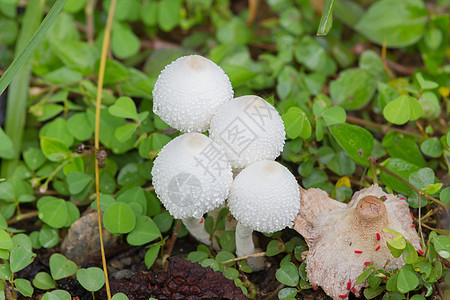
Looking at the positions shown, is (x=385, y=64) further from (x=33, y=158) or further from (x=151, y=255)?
(x=33, y=158)

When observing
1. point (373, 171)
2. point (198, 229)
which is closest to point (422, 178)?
point (373, 171)

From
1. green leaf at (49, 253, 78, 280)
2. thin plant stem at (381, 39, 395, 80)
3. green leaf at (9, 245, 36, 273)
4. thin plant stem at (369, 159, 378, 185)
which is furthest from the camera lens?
thin plant stem at (381, 39, 395, 80)

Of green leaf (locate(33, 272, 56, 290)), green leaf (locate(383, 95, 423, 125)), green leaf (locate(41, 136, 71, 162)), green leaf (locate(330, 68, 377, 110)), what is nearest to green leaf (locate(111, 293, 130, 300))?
green leaf (locate(33, 272, 56, 290))

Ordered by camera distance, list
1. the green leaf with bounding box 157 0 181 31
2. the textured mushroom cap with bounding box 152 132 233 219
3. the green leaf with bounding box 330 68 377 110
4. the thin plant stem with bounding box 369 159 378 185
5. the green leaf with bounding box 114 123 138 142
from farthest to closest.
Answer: the green leaf with bounding box 157 0 181 31 → the green leaf with bounding box 330 68 377 110 → the green leaf with bounding box 114 123 138 142 → the thin plant stem with bounding box 369 159 378 185 → the textured mushroom cap with bounding box 152 132 233 219

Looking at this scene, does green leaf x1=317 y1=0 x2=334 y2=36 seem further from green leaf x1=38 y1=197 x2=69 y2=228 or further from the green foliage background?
green leaf x1=38 y1=197 x2=69 y2=228

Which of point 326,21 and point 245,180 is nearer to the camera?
point 245,180

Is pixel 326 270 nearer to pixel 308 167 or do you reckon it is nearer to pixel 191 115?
pixel 308 167
